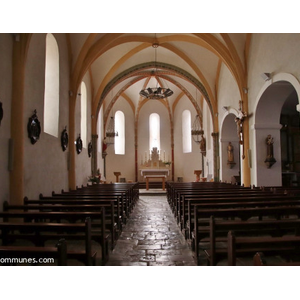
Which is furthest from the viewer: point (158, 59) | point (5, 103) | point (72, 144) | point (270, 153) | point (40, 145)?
point (158, 59)

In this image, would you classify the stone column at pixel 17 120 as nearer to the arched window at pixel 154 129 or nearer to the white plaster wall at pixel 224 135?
the white plaster wall at pixel 224 135

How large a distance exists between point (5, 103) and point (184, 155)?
708 inches

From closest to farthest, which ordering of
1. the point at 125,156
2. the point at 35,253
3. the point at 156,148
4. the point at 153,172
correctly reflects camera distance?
1. the point at 35,253
2. the point at 153,172
3. the point at 156,148
4. the point at 125,156

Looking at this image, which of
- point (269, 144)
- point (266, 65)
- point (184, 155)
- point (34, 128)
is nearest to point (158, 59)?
point (266, 65)

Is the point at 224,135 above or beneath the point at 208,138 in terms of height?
beneath

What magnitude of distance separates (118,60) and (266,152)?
29.2 feet

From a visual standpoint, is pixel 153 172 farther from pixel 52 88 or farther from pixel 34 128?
pixel 34 128

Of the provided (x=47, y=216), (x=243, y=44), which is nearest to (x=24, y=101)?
(x=47, y=216)

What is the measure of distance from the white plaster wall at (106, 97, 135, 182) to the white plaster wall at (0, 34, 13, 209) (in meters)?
16.3

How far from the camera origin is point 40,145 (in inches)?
299

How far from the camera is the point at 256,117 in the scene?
396 inches

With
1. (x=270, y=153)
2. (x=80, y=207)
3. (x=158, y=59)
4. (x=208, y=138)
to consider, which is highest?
(x=158, y=59)

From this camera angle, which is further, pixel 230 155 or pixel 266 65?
pixel 230 155

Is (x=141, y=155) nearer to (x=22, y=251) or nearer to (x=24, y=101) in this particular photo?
(x=24, y=101)
